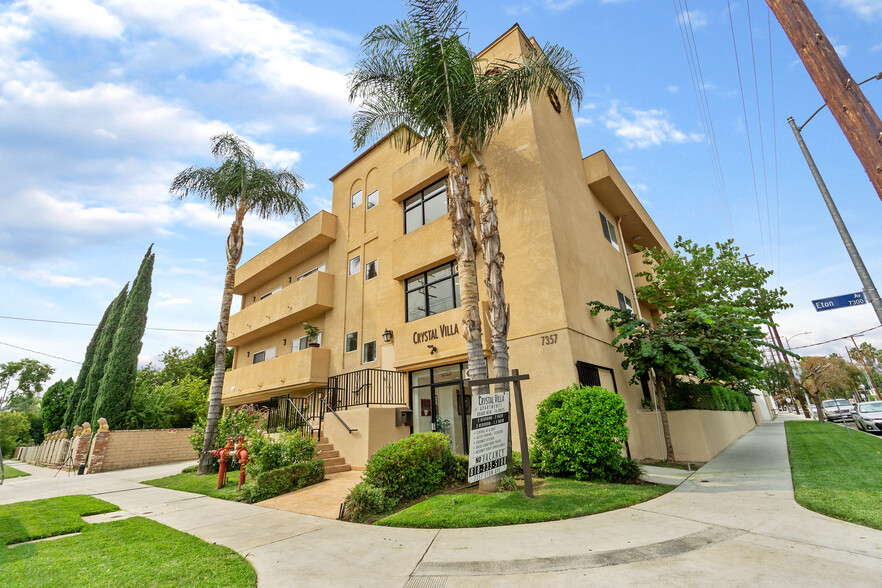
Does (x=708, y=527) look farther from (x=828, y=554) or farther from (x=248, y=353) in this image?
(x=248, y=353)

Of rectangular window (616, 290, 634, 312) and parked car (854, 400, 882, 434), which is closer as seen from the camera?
rectangular window (616, 290, 634, 312)

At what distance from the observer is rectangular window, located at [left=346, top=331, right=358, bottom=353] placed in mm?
16828

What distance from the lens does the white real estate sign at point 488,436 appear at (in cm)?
641

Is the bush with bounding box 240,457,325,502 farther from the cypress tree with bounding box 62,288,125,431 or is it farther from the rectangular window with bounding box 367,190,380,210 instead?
the cypress tree with bounding box 62,288,125,431

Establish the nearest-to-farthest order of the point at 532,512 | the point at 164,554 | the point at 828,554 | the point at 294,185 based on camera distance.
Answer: the point at 828,554, the point at 164,554, the point at 532,512, the point at 294,185

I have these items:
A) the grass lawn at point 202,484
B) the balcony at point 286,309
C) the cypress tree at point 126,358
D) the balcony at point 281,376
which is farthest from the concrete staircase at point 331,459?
the cypress tree at point 126,358

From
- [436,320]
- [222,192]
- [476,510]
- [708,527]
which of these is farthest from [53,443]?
[708,527]

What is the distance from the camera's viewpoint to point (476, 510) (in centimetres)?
611

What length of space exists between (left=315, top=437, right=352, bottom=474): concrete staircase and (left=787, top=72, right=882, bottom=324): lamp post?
494 inches

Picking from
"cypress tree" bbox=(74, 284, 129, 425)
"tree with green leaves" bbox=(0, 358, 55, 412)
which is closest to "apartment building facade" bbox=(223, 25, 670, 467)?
"cypress tree" bbox=(74, 284, 129, 425)

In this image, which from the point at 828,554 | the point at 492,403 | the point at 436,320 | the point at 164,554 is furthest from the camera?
the point at 436,320

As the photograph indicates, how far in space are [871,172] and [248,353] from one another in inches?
1020

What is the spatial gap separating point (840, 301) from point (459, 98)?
369 inches

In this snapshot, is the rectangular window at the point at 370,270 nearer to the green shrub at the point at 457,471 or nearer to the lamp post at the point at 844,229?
the green shrub at the point at 457,471
